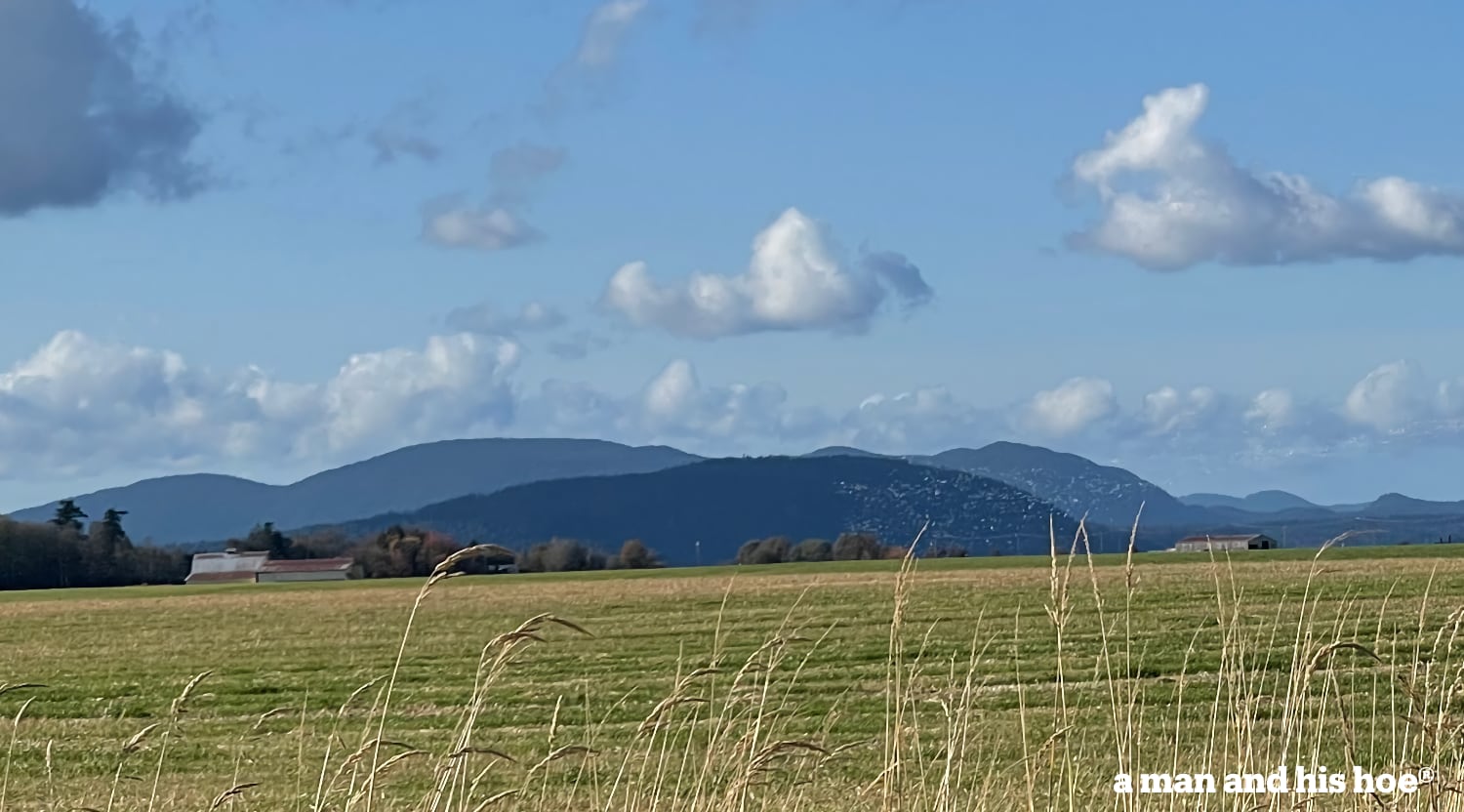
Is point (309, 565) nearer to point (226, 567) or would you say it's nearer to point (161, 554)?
point (226, 567)

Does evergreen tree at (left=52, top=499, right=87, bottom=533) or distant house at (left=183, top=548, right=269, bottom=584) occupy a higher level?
evergreen tree at (left=52, top=499, right=87, bottom=533)

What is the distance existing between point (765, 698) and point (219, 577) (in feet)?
515

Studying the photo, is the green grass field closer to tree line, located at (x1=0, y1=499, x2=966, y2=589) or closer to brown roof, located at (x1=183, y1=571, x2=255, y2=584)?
tree line, located at (x1=0, y1=499, x2=966, y2=589)

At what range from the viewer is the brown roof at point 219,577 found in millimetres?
153450

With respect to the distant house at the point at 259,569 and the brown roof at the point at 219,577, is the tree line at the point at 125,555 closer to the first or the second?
the brown roof at the point at 219,577

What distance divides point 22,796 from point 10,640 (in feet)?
126

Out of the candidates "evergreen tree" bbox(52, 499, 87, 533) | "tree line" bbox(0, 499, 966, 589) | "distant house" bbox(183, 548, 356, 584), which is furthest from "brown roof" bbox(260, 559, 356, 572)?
"evergreen tree" bbox(52, 499, 87, 533)

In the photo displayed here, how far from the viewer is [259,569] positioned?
162 metres

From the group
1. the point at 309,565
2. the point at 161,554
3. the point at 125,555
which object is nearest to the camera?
the point at 125,555

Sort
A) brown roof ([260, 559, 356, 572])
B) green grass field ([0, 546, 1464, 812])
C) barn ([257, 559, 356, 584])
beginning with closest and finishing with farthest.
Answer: green grass field ([0, 546, 1464, 812]), barn ([257, 559, 356, 584]), brown roof ([260, 559, 356, 572])

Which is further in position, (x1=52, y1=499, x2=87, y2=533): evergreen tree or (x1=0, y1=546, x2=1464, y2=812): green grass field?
(x1=52, y1=499, x2=87, y2=533): evergreen tree

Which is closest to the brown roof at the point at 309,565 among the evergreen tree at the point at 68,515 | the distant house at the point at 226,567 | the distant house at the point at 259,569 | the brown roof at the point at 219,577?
the distant house at the point at 259,569

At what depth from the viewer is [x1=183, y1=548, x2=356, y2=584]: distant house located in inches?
5999

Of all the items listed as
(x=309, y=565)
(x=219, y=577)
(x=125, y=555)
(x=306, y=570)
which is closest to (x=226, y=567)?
(x=219, y=577)
